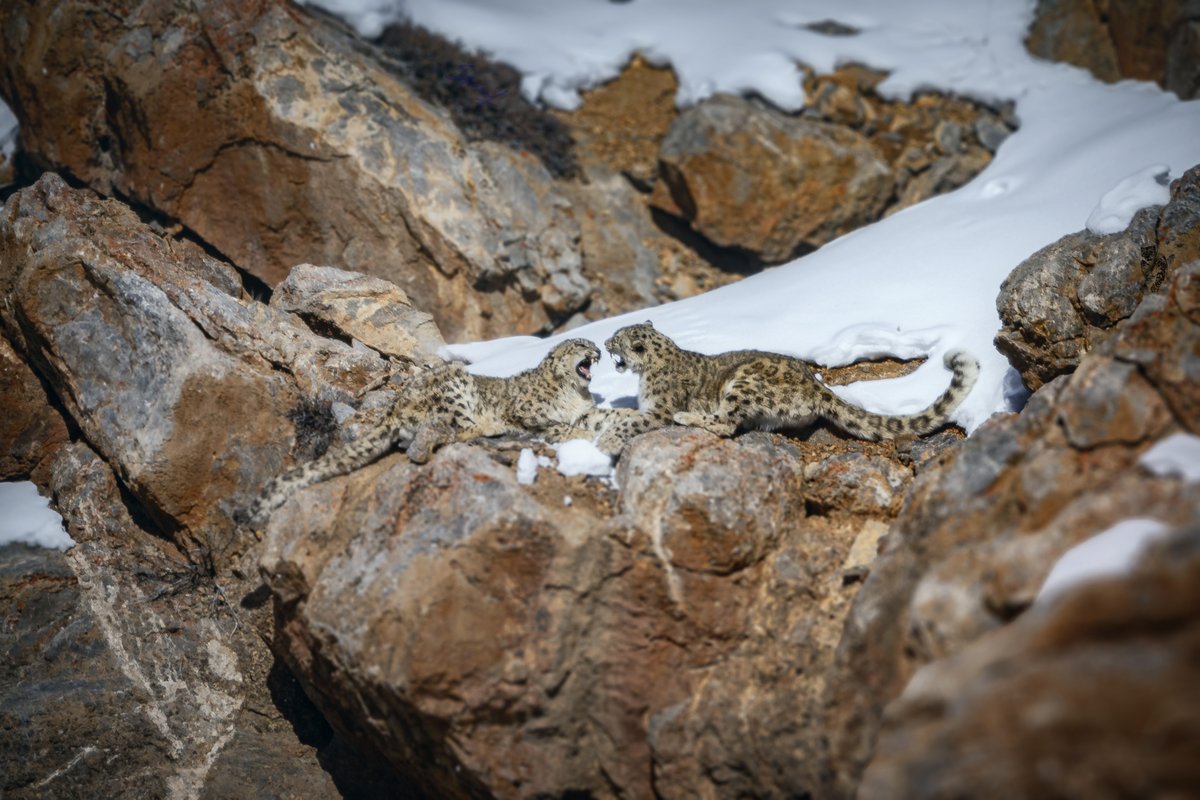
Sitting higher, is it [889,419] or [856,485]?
[889,419]

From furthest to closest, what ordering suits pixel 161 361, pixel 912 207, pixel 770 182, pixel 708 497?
pixel 770 182 → pixel 912 207 → pixel 161 361 → pixel 708 497

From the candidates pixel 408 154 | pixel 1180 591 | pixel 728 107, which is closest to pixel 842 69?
pixel 728 107

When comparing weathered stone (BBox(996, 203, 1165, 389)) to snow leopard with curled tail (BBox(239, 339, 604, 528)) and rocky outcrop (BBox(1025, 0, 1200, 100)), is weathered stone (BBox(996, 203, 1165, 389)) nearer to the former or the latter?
snow leopard with curled tail (BBox(239, 339, 604, 528))

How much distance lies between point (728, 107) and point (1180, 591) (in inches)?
658

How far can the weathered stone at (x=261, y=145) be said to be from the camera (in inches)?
618

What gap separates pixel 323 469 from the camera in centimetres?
935

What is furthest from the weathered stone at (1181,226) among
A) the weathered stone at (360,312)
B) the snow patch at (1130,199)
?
the weathered stone at (360,312)

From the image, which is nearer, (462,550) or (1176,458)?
(1176,458)

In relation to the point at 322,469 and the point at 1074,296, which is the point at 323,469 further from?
the point at 1074,296

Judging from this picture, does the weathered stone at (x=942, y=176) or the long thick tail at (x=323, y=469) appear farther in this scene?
the weathered stone at (x=942, y=176)

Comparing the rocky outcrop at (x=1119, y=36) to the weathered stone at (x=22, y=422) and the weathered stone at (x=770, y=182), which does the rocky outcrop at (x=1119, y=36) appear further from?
the weathered stone at (x=22, y=422)

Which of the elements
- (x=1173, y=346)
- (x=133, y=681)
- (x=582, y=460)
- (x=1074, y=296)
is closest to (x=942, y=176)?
(x=1074, y=296)

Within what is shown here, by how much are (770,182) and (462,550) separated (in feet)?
43.4

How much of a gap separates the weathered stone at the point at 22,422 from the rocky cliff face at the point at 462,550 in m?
0.05
